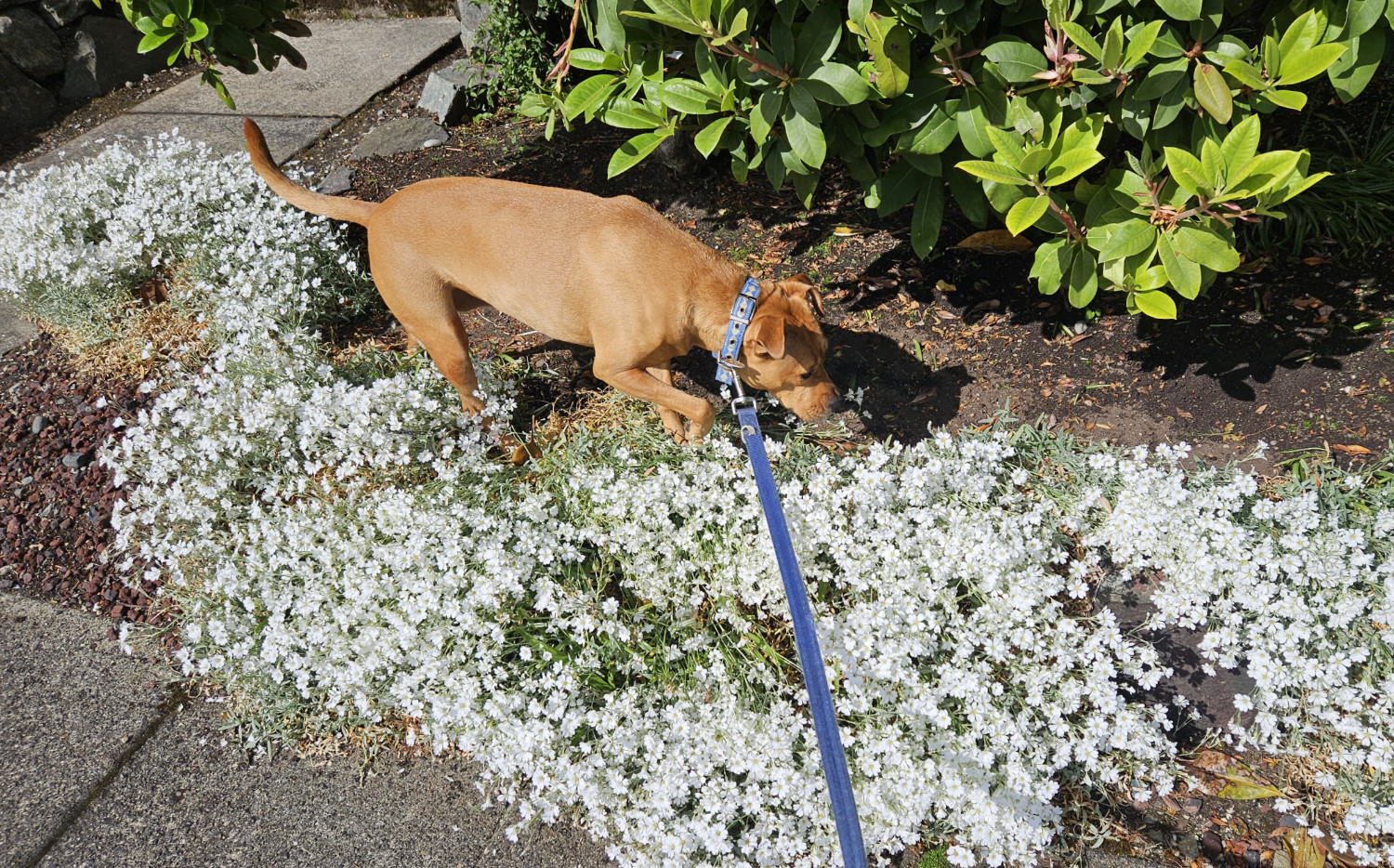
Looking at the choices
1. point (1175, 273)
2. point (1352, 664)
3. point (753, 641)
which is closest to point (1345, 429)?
point (1352, 664)

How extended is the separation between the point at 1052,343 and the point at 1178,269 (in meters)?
1.36

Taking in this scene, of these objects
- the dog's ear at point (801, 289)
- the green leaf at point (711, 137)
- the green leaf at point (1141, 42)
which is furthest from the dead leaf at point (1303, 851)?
the green leaf at point (711, 137)

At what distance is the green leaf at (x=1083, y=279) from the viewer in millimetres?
3164

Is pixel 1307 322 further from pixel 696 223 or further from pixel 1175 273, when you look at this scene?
pixel 696 223

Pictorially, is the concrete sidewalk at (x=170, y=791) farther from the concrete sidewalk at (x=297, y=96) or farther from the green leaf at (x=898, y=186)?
the concrete sidewalk at (x=297, y=96)

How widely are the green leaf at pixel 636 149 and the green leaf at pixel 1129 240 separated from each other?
73.0 inches

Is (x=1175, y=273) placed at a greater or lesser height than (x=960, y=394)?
greater

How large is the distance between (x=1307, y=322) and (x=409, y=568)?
168 inches

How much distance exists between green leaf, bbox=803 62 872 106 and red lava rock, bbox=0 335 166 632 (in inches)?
153

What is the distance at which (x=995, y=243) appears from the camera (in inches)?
182

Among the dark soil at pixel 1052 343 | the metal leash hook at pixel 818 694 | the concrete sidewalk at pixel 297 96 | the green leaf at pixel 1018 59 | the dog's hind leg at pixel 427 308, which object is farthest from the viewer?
the concrete sidewalk at pixel 297 96

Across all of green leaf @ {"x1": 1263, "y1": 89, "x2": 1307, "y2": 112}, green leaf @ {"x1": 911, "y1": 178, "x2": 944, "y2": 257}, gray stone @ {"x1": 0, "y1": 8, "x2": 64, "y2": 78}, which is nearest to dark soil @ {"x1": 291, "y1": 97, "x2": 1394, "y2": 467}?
green leaf @ {"x1": 911, "y1": 178, "x2": 944, "y2": 257}

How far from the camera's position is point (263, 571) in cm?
346

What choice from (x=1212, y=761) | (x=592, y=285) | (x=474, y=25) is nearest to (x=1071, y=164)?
(x=592, y=285)
